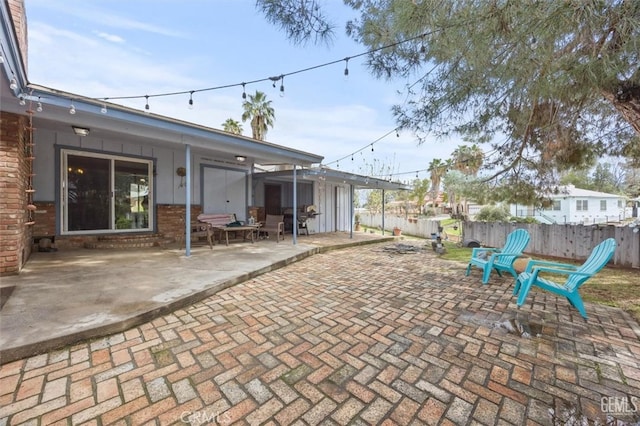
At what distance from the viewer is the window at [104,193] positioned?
5656mm

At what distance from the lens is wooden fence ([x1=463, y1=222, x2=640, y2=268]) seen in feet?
20.1

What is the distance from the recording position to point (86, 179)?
19.2ft

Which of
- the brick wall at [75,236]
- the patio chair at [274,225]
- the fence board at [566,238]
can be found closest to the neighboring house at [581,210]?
the fence board at [566,238]

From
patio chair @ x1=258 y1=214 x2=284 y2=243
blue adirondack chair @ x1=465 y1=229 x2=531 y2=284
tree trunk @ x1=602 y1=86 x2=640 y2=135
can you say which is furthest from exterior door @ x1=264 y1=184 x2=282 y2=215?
tree trunk @ x1=602 y1=86 x2=640 y2=135

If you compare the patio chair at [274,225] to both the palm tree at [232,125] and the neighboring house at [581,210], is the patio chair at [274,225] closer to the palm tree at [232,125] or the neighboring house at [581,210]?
the palm tree at [232,125]

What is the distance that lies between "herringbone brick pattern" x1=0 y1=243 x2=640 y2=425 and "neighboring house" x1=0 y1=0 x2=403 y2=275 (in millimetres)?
2606

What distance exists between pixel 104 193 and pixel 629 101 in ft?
29.7

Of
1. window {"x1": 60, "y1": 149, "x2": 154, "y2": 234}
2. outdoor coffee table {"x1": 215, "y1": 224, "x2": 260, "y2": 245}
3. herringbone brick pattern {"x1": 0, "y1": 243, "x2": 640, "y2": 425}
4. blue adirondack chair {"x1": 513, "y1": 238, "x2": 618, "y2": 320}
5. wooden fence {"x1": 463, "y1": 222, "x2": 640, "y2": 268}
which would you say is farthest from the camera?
outdoor coffee table {"x1": 215, "y1": 224, "x2": 260, "y2": 245}

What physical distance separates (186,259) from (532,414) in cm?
506

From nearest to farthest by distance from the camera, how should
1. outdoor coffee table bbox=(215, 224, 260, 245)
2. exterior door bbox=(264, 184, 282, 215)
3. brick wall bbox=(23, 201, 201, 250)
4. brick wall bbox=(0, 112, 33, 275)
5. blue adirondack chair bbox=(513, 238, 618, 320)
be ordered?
blue adirondack chair bbox=(513, 238, 618, 320) < brick wall bbox=(0, 112, 33, 275) < brick wall bbox=(23, 201, 201, 250) < outdoor coffee table bbox=(215, 224, 260, 245) < exterior door bbox=(264, 184, 282, 215)

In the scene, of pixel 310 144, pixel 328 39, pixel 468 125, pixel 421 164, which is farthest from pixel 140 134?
pixel 421 164

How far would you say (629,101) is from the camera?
10.9ft

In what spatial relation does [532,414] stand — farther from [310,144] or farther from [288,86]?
[310,144]

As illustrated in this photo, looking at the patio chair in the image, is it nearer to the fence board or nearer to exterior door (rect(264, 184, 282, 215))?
exterior door (rect(264, 184, 282, 215))
